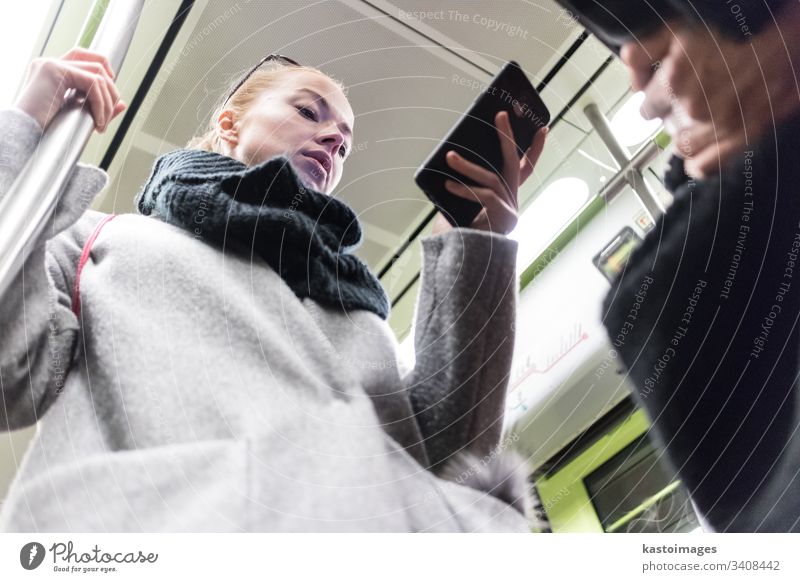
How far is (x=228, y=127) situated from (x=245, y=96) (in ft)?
0.09

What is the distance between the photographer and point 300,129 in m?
0.41

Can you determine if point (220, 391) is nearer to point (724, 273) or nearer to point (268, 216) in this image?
point (268, 216)

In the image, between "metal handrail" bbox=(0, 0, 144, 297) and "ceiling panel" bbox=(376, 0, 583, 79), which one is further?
"ceiling panel" bbox=(376, 0, 583, 79)

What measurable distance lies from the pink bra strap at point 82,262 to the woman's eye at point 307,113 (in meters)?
0.14

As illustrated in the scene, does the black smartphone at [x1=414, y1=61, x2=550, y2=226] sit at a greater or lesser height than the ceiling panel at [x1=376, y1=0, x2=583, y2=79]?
lesser

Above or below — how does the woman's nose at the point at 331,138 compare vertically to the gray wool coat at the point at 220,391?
above

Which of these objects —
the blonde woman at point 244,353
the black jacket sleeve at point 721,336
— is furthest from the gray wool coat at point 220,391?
the black jacket sleeve at point 721,336

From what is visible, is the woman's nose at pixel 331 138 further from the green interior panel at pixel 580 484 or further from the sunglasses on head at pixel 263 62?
the green interior panel at pixel 580 484

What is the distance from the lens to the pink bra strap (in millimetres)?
346

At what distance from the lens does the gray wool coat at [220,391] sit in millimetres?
329

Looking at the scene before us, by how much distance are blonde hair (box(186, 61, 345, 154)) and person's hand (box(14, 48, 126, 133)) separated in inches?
2.1

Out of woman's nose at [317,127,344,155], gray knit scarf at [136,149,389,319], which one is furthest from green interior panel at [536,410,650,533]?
woman's nose at [317,127,344,155]
